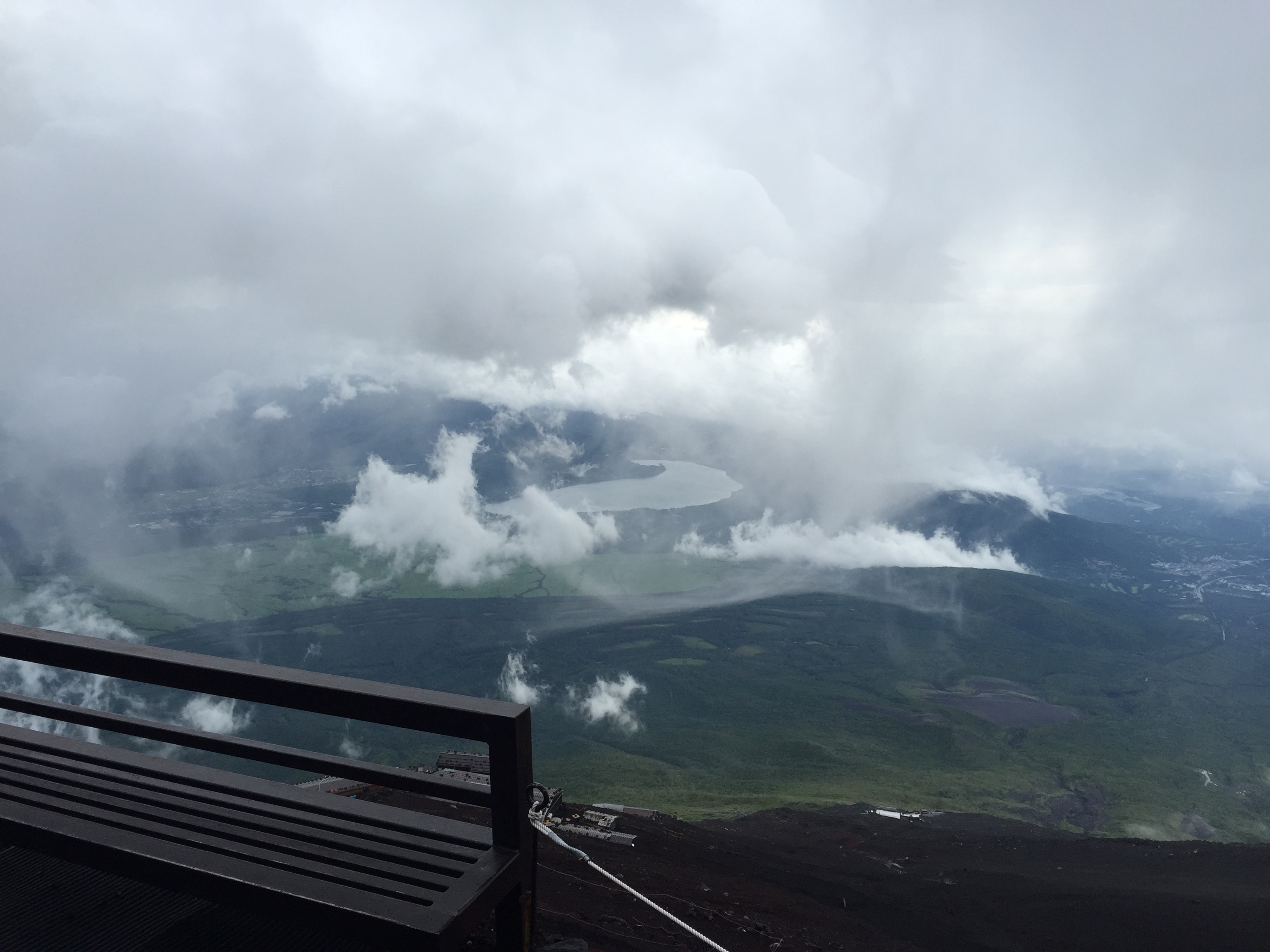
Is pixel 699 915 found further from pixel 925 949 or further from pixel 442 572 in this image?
pixel 442 572

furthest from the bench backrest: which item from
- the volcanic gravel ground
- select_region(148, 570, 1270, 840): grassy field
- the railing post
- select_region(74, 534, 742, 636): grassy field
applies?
select_region(74, 534, 742, 636): grassy field

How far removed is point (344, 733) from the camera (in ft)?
333

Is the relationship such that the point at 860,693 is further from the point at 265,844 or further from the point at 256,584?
the point at 265,844

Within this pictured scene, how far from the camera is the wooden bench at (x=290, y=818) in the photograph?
7.79 ft

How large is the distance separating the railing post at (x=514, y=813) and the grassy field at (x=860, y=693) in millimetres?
64908

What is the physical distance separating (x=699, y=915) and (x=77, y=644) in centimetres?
2215

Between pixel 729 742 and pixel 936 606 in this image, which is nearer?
pixel 729 742

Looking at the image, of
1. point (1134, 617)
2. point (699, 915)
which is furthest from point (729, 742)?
point (1134, 617)

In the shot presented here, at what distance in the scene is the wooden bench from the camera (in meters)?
2.37

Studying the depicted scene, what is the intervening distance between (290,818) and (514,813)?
1057 mm

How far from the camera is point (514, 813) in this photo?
2.52 metres

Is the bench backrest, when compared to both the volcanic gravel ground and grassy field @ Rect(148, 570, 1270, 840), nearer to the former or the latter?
the volcanic gravel ground

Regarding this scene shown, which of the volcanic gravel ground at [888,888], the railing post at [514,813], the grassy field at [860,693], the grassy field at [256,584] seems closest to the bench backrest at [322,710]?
the railing post at [514,813]

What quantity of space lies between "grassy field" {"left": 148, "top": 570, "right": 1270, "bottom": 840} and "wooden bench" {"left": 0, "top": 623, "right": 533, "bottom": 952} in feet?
212
